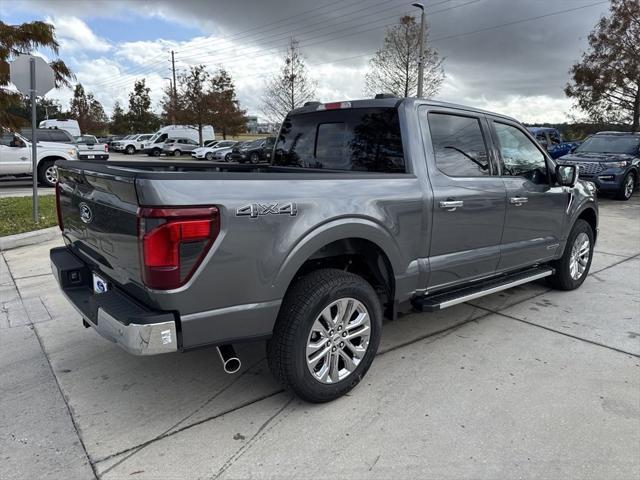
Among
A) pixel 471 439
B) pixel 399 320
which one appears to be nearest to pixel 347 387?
pixel 471 439

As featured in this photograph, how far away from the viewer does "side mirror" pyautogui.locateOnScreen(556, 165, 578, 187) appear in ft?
15.3

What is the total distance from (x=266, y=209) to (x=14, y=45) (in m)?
7.68

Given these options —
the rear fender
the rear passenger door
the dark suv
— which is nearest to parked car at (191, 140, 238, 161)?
the dark suv

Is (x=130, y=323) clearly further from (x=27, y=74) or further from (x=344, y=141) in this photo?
(x=27, y=74)

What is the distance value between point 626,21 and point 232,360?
73.4 feet

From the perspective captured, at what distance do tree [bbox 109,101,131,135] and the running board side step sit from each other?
2644 inches

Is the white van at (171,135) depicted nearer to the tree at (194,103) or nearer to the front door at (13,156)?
the tree at (194,103)

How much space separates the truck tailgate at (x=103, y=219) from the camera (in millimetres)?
2471

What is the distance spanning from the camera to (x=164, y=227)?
232cm

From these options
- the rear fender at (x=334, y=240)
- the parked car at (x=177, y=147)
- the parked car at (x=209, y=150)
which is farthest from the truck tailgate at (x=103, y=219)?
the parked car at (x=177, y=147)

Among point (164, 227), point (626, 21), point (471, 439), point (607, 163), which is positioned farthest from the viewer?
point (626, 21)

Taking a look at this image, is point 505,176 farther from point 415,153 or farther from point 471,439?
point 471,439

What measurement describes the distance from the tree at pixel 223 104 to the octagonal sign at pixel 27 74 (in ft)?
120

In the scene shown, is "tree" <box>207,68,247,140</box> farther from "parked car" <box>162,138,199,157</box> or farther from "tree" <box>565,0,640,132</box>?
"tree" <box>565,0,640,132</box>
